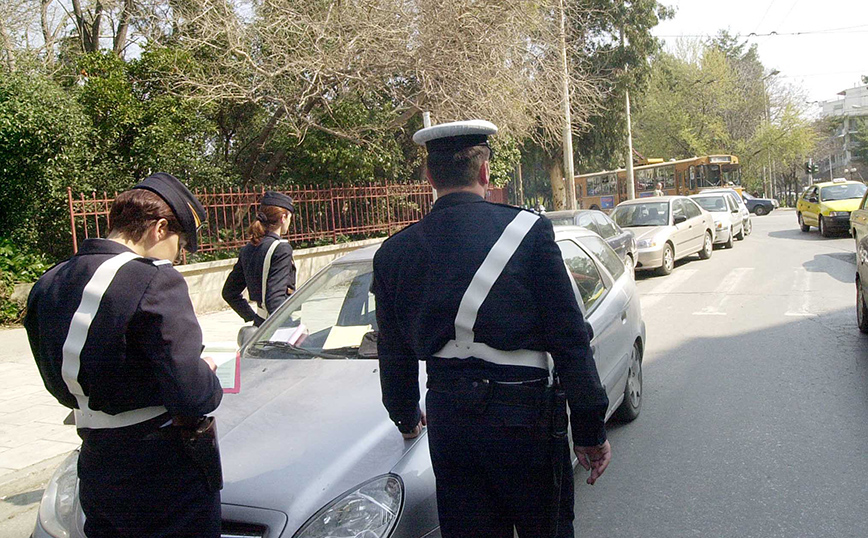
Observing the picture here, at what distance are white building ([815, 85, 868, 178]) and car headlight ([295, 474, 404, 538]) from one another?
85826 millimetres

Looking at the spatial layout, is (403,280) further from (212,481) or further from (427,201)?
Result: (427,201)

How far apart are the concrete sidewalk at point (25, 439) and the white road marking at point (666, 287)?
309 inches

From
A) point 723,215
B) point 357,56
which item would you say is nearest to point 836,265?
point 723,215

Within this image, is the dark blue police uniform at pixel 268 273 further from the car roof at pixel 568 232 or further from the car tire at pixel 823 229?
the car tire at pixel 823 229

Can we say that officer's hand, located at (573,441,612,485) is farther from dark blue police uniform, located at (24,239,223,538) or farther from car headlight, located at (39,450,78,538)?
car headlight, located at (39,450,78,538)

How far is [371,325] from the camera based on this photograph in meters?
3.96

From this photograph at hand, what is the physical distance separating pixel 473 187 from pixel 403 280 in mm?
389

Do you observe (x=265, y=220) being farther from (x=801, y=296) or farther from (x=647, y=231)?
(x=647, y=231)

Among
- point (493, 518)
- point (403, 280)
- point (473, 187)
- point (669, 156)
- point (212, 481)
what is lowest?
point (493, 518)

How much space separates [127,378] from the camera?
6.63 ft

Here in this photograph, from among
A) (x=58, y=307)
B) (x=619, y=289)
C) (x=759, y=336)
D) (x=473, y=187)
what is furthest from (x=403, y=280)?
(x=759, y=336)

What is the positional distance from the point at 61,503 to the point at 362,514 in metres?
1.40

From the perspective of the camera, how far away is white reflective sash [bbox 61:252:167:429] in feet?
6.48

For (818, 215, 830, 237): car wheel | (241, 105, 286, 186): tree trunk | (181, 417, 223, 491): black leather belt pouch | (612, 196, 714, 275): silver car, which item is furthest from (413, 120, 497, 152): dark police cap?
(818, 215, 830, 237): car wheel
